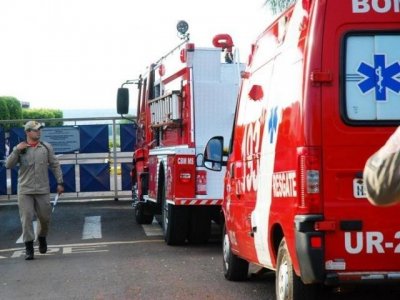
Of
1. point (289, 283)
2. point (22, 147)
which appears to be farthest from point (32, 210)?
point (289, 283)

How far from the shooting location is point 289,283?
6.13 meters

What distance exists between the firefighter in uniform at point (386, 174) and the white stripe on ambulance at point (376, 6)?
3.42 meters

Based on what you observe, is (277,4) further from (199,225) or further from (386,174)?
(386,174)

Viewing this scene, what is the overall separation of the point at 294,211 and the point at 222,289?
2934mm

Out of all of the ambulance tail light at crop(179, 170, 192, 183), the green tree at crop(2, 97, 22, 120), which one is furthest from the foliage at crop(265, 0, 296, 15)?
the green tree at crop(2, 97, 22, 120)

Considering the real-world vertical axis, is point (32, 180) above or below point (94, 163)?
below

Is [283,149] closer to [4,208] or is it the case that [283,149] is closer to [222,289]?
[222,289]

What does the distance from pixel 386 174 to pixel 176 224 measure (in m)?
9.87

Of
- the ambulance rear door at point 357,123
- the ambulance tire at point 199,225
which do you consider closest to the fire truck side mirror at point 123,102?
the ambulance tire at point 199,225

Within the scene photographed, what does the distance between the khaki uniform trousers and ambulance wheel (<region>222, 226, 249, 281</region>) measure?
3506 millimetres

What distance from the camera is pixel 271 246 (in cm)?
659

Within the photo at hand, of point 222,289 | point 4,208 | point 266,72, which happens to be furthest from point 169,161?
point 4,208

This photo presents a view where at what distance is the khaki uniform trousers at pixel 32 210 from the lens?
11461mm

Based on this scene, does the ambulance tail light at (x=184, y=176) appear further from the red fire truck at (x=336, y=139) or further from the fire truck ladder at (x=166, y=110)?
the red fire truck at (x=336, y=139)
